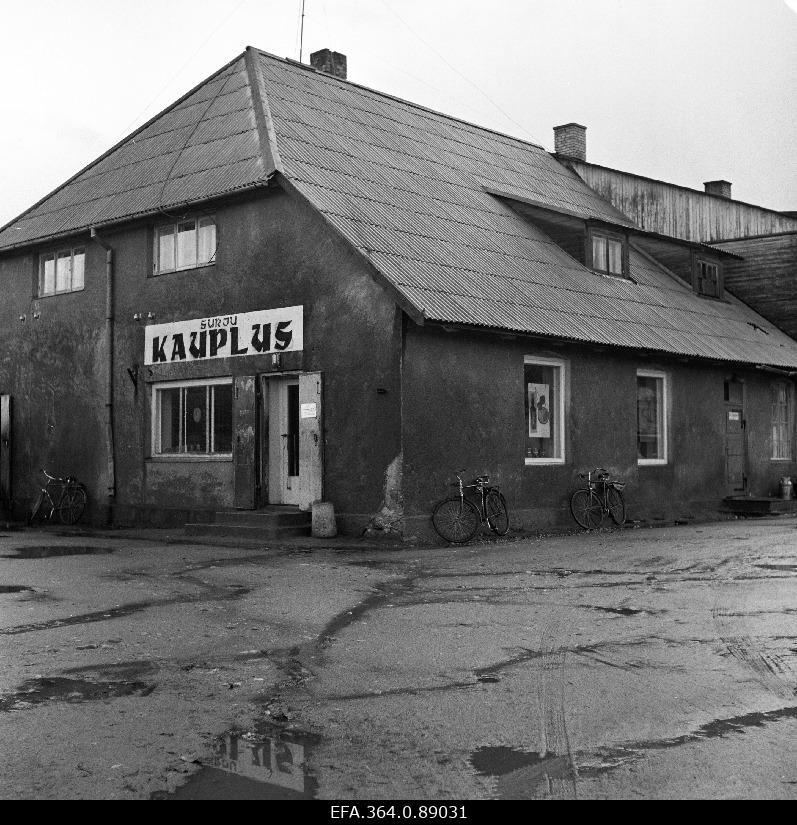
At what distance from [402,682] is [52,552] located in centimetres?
1003

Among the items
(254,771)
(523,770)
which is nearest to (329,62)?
(254,771)

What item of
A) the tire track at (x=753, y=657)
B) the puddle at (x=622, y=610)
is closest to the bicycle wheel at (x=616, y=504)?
the puddle at (x=622, y=610)

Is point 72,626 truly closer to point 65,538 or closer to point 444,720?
point 444,720

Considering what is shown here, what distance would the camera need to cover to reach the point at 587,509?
19.0m

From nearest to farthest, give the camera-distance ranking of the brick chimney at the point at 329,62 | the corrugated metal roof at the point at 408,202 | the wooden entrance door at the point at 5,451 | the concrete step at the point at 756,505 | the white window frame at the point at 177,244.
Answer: the corrugated metal roof at the point at 408,202
the white window frame at the point at 177,244
the concrete step at the point at 756,505
the wooden entrance door at the point at 5,451
the brick chimney at the point at 329,62

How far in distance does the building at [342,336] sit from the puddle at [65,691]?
31.6 ft

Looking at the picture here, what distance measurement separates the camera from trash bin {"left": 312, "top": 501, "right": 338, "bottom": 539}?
16844 millimetres

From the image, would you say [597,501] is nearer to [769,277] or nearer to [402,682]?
[769,277]

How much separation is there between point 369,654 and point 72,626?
273 cm

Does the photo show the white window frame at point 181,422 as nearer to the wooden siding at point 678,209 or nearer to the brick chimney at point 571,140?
the wooden siding at point 678,209

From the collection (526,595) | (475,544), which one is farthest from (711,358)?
(526,595)

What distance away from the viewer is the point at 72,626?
883 centimetres

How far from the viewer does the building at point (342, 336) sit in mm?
16984

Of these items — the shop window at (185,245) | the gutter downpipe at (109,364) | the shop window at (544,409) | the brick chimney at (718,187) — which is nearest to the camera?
the shop window at (544,409)
